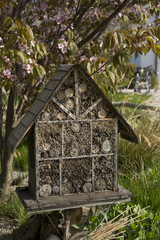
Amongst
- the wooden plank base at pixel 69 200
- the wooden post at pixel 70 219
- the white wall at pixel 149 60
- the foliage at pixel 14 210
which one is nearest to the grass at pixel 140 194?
the foliage at pixel 14 210

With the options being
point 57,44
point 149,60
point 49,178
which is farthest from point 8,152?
point 149,60

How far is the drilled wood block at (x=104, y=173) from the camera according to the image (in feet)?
7.60

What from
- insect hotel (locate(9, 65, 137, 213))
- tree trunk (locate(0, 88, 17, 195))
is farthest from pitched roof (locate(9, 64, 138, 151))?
tree trunk (locate(0, 88, 17, 195))

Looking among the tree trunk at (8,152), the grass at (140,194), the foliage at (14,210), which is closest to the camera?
the grass at (140,194)

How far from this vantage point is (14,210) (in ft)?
11.3

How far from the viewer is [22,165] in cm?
519

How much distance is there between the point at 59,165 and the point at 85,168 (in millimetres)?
172

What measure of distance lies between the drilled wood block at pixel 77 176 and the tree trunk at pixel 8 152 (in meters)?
1.65

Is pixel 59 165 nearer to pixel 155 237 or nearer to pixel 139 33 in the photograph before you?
pixel 155 237

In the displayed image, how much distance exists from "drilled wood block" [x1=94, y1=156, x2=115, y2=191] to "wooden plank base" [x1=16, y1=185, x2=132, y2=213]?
45 mm

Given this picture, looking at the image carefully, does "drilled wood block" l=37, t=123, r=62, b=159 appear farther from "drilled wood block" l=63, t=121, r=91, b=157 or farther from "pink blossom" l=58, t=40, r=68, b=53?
"pink blossom" l=58, t=40, r=68, b=53

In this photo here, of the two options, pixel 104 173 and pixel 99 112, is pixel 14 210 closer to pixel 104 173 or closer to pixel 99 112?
pixel 104 173

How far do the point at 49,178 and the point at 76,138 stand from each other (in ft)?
0.94

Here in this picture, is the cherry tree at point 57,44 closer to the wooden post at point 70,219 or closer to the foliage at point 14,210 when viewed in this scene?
the foliage at point 14,210
